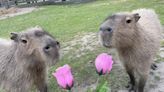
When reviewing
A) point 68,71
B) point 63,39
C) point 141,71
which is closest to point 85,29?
point 63,39

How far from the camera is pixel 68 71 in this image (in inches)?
83.5

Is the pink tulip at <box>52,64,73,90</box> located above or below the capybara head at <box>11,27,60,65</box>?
above

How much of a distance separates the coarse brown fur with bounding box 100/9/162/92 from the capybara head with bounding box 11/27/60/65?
61 cm

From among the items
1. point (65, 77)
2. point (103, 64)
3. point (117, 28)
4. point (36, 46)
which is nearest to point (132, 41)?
point (117, 28)

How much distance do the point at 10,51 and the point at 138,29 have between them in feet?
5.37

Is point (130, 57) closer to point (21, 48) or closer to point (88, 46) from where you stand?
point (21, 48)

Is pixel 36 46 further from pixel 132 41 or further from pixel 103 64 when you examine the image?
pixel 103 64

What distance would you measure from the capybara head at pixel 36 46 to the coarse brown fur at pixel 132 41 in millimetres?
605

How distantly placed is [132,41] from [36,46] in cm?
119

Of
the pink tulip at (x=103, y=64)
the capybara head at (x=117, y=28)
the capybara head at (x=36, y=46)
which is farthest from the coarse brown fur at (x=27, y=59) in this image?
the pink tulip at (x=103, y=64)

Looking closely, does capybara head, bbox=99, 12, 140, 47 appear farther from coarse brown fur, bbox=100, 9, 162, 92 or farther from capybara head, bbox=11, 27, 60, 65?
capybara head, bbox=11, 27, 60, 65

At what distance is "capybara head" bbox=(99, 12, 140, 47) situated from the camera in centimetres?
375

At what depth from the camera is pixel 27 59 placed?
3.88 m

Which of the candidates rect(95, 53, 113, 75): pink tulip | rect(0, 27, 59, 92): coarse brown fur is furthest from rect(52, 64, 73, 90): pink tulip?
rect(0, 27, 59, 92): coarse brown fur
